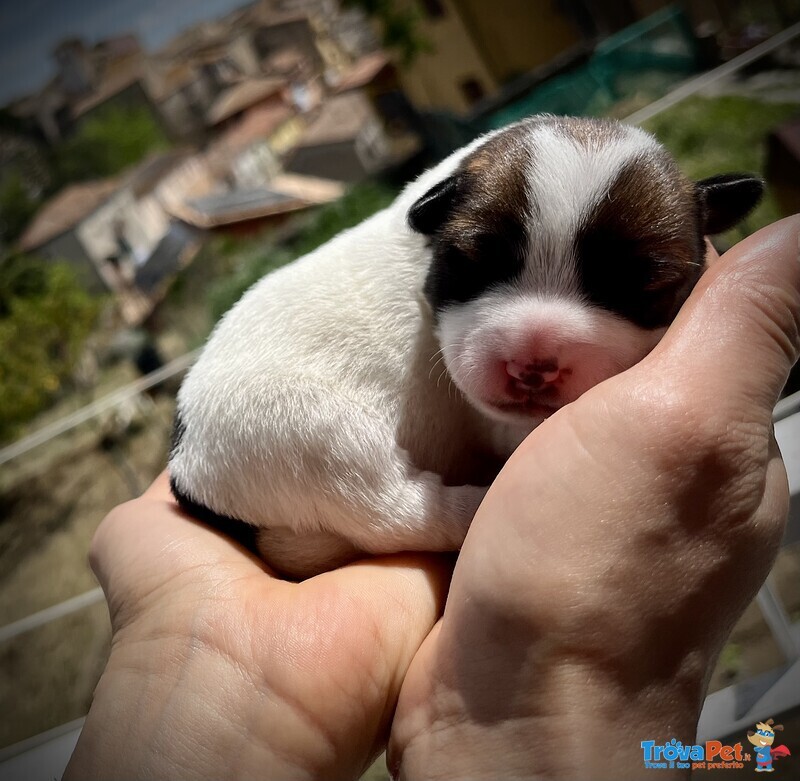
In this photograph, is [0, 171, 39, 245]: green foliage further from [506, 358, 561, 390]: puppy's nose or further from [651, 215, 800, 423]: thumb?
[651, 215, 800, 423]: thumb

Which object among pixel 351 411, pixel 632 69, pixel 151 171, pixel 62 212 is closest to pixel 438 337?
pixel 351 411

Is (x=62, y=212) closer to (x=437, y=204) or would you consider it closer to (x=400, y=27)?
(x=400, y=27)

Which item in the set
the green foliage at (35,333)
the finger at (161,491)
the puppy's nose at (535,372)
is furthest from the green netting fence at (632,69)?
the green foliage at (35,333)

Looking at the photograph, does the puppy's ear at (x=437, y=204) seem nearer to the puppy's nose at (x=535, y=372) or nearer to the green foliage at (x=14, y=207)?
the puppy's nose at (x=535, y=372)

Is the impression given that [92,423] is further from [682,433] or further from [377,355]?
[682,433]

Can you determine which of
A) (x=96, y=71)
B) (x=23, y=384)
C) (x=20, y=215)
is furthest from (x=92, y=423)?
(x=96, y=71)

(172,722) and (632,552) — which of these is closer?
(632,552)
